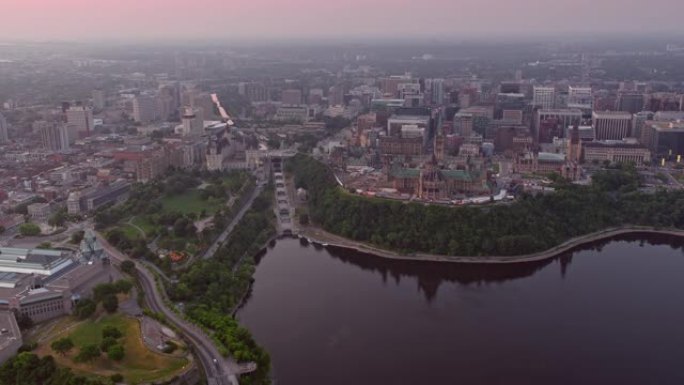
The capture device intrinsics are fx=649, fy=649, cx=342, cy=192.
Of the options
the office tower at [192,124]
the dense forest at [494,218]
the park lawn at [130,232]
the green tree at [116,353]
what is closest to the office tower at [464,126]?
the dense forest at [494,218]

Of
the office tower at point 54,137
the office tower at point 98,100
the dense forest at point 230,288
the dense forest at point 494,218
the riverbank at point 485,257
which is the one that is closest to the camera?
the dense forest at point 230,288

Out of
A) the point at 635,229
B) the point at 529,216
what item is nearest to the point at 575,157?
the point at 635,229

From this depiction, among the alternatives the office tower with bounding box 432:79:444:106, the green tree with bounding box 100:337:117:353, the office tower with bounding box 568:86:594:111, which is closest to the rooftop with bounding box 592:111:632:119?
the office tower with bounding box 568:86:594:111

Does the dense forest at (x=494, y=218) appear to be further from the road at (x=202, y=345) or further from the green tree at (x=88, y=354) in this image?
the green tree at (x=88, y=354)

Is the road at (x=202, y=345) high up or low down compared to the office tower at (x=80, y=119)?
down

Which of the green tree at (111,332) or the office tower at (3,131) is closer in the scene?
the green tree at (111,332)

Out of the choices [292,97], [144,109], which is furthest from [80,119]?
[292,97]
